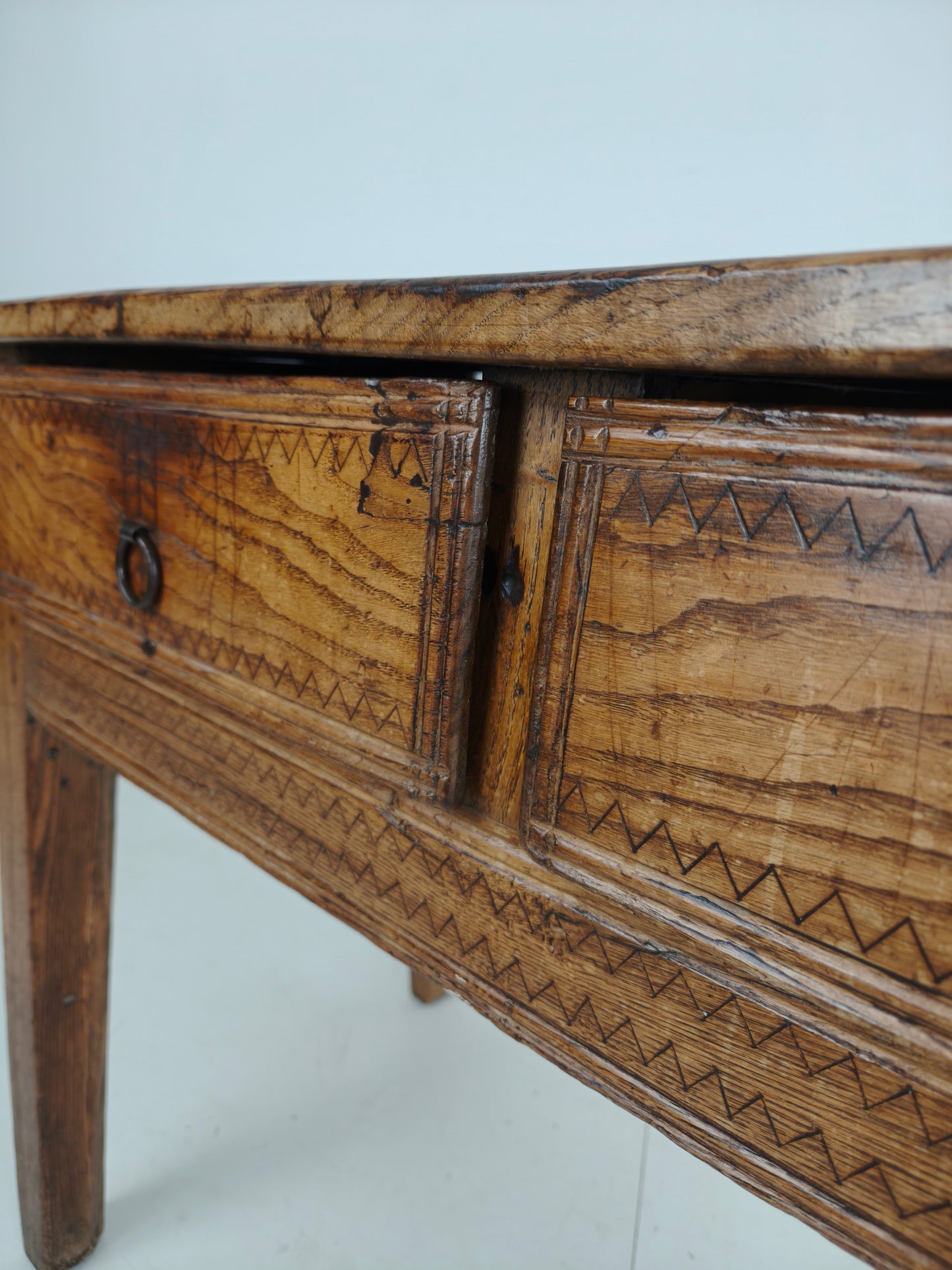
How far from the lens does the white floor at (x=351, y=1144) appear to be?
2.67 ft

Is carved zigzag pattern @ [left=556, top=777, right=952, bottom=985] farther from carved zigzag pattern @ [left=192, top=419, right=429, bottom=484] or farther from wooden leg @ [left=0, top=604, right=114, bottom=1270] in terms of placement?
wooden leg @ [left=0, top=604, right=114, bottom=1270]

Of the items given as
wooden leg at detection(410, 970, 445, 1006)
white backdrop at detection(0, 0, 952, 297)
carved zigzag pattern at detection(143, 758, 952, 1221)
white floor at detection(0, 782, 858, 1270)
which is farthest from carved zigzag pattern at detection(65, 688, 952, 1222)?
white backdrop at detection(0, 0, 952, 297)

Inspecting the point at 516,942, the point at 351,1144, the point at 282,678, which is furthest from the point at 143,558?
the point at 351,1144

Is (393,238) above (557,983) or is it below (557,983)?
above

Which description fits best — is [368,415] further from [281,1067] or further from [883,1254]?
[281,1067]

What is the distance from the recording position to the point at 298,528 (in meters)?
0.41

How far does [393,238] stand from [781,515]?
4.00 feet

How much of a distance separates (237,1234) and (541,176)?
3.98ft

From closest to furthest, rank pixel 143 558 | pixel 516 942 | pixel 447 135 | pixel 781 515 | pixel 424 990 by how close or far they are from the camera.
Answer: pixel 781 515, pixel 516 942, pixel 143 558, pixel 424 990, pixel 447 135

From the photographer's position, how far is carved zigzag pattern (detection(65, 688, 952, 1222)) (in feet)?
0.94

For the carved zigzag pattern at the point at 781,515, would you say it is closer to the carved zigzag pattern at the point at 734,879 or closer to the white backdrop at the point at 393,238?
the carved zigzag pattern at the point at 734,879

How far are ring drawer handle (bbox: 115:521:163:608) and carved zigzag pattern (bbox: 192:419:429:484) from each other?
7 cm

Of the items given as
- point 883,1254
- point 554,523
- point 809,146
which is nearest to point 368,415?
point 554,523

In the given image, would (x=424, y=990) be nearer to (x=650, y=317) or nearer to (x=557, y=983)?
(x=557, y=983)
